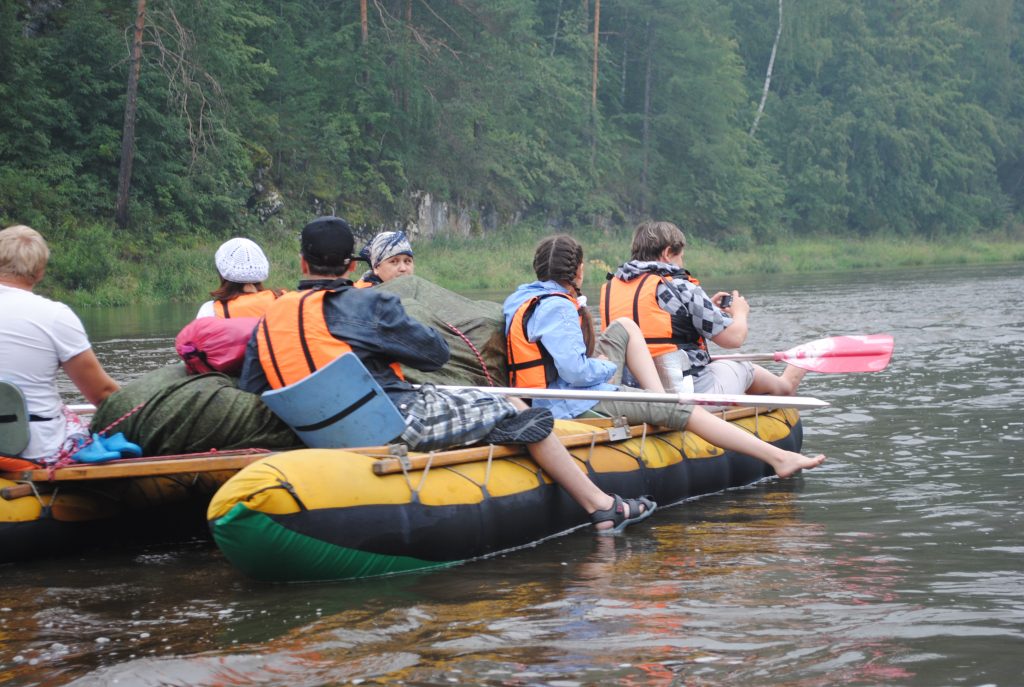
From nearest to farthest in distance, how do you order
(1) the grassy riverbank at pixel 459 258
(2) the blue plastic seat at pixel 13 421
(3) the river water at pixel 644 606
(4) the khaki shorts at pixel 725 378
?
(3) the river water at pixel 644 606
(2) the blue plastic seat at pixel 13 421
(4) the khaki shorts at pixel 725 378
(1) the grassy riverbank at pixel 459 258

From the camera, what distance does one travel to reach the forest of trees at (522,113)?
989 inches

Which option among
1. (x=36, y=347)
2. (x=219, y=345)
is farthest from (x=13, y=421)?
(x=219, y=345)

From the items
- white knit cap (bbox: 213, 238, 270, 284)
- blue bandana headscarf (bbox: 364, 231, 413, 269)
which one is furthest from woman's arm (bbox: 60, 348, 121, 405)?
blue bandana headscarf (bbox: 364, 231, 413, 269)

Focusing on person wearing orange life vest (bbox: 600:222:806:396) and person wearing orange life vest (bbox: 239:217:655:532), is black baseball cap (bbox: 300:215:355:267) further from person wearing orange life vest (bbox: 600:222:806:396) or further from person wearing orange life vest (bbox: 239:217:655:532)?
person wearing orange life vest (bbox: 600:222:806:396)

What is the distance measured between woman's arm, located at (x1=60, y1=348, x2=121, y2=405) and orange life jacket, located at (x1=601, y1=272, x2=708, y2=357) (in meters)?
2.63

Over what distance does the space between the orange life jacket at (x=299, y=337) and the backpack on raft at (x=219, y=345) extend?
47cm

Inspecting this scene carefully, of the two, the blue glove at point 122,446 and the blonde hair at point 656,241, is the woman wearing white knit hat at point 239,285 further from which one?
the blonde hair at point 656,241

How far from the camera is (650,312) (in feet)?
22.9

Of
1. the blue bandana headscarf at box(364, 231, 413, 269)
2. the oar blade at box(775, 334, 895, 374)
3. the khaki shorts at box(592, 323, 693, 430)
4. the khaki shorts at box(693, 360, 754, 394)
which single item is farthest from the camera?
the oar blade at box(775, 334, 895, 374)

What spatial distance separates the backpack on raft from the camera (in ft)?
18.5

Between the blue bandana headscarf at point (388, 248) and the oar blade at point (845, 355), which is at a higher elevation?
the blue bandana headscarf at point (388, 248)

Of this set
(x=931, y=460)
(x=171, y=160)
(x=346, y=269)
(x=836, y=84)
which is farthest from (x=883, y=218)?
(x=346, y=269)

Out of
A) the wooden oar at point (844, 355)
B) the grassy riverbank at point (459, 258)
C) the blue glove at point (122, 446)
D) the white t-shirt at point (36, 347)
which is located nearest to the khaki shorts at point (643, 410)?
the wooden oar at point (844, 355)

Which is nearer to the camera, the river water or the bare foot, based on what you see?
the river water
